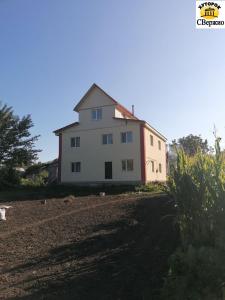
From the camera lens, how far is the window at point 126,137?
3087 centimetres

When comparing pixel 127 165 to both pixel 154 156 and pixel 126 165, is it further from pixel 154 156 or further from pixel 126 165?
pixel 154 156

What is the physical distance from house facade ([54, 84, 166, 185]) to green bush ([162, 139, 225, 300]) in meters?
23.4

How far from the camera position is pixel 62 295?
261 inches

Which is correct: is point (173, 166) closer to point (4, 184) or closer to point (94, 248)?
point (94, 248)

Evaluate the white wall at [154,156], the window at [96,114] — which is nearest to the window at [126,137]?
the white wall at [154,156]

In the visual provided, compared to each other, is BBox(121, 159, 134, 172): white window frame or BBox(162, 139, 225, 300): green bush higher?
BBox(121, 159, 134, 172): white window frame

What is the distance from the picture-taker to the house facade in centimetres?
3047

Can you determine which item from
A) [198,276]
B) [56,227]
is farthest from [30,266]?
[198,276]

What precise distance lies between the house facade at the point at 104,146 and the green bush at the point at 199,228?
23388mm

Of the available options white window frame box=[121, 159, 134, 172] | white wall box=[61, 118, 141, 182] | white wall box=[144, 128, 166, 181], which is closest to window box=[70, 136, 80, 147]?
white wall box=[61, 118, 141, 182]

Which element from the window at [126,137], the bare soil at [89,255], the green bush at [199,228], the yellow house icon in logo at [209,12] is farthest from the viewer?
the window at [126,137]

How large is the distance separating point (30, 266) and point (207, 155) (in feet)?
17.4

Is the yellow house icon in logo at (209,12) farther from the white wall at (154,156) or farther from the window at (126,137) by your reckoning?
the white wall at (154,156)

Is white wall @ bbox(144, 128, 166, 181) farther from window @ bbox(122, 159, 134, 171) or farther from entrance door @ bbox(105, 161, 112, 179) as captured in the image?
entrance door @ bbox(105, 161, 112, 179)
